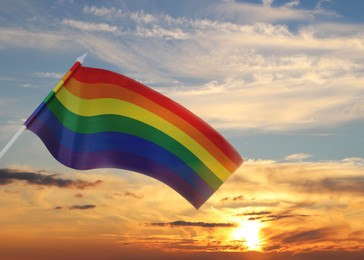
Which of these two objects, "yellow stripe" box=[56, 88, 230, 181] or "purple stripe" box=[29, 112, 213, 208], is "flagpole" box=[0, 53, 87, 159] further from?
"purple stripe" box=[29, 112, 213, 208]

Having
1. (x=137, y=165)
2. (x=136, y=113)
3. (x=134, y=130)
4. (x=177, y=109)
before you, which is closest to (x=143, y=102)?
(x=136, y=113)

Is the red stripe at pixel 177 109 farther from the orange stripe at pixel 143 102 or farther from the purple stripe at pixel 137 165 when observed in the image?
the purple stripe at pixel 137 165

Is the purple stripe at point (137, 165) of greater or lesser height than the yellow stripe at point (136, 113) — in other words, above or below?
below

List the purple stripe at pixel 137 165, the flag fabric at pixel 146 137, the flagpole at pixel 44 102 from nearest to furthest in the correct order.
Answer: the flagpole at pixel 44 102 → the purple stripe at pixel 137 165 → the flag fabric at pixel 146 137

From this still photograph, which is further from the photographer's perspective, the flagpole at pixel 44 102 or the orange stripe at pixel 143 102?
the orange stripe at pixel 143 102

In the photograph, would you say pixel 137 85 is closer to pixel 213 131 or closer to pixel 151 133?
pixel 151 133

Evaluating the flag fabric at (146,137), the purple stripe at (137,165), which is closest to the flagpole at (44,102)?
the flag fabric at (146,137)

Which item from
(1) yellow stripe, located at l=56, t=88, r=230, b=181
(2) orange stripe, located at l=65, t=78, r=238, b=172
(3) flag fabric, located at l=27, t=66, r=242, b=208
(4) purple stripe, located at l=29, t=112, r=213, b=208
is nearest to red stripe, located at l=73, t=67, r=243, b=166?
(3) flag fabric, located at l=27, t=66, r=242, b=208

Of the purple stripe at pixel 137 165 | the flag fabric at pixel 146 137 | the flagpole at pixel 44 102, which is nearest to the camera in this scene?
the flagpole at pixel 44 102

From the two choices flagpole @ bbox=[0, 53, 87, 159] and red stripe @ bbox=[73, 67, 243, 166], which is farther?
red stripe @ bbox=[73, 67, 243, 166]
